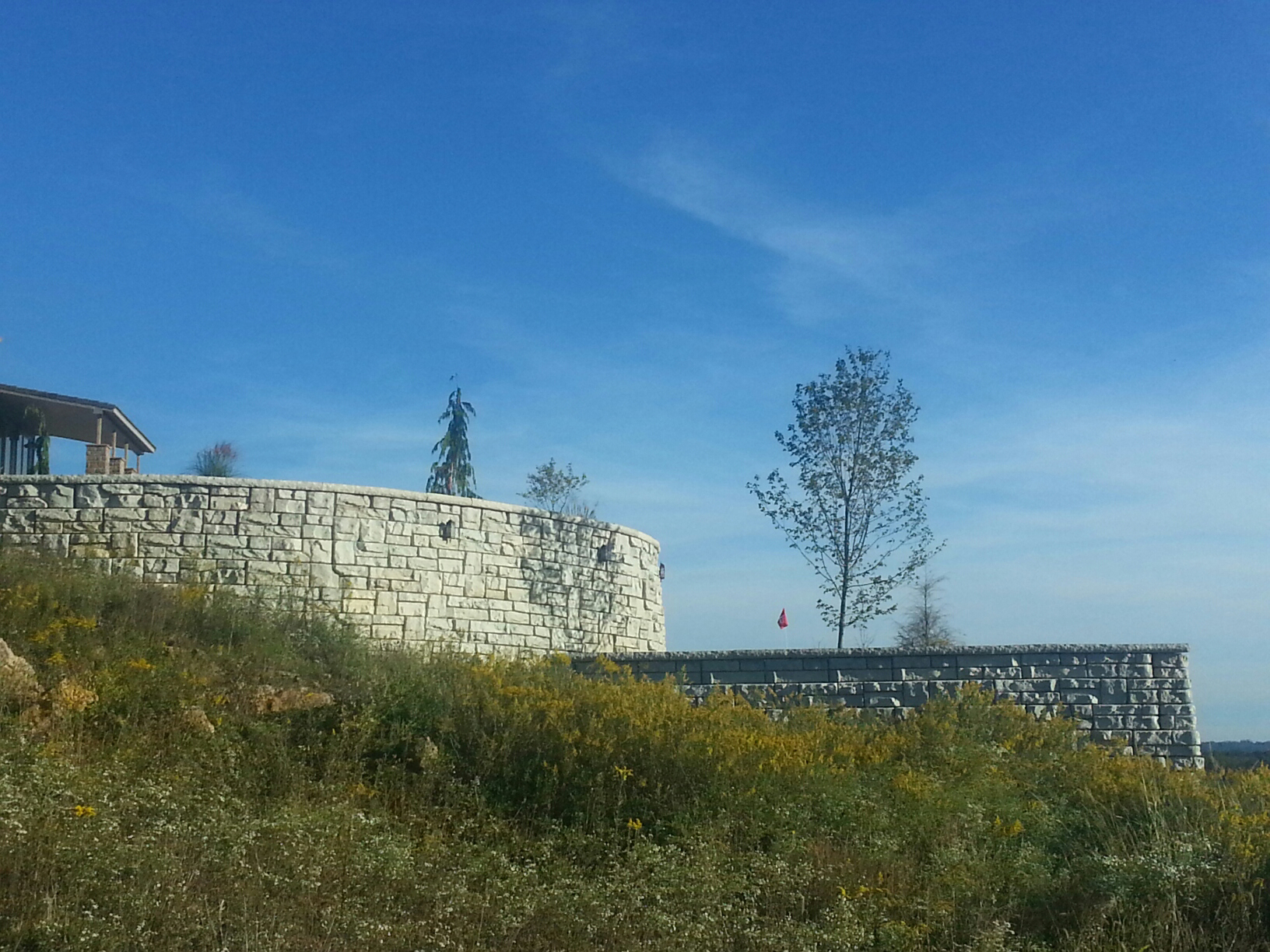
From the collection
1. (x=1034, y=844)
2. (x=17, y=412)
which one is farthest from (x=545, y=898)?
(x=17, y=412)

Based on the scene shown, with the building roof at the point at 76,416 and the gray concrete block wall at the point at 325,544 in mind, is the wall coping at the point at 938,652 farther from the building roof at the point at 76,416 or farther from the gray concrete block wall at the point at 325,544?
the building roof at the point at 76,416

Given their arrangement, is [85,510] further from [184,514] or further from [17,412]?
[17,412]

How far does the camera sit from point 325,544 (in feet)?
52.4

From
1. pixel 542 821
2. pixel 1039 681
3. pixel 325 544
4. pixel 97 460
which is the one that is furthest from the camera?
pixel 97 460

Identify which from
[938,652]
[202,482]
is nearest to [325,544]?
[202,482]

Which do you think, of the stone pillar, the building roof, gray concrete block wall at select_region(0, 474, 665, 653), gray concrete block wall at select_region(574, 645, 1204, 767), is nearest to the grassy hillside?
gray concrete block wall at select_region(574, 645, 1204, 767)

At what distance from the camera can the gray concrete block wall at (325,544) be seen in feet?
51.2

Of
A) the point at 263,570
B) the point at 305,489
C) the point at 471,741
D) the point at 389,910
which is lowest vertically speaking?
the point at 389,910

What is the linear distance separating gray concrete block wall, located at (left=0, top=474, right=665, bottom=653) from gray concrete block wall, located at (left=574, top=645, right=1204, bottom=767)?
346cm

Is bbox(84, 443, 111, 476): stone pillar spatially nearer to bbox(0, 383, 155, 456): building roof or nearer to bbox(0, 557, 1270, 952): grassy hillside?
bbox(0, 383, 155, 456): building roof

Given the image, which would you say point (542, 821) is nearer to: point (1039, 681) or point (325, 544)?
point (325, 544)

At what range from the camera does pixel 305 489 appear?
52.6 feet

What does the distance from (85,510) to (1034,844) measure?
1280 centimetres

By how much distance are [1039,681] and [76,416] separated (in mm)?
18865
